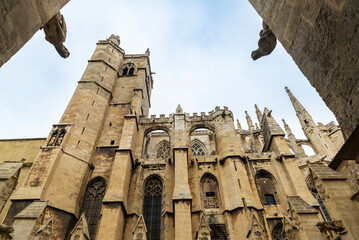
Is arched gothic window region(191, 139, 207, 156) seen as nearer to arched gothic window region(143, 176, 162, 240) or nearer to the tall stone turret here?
arched gothic window region(143, 176, 162, 240)

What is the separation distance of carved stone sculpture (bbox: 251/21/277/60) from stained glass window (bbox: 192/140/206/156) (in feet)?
68.5

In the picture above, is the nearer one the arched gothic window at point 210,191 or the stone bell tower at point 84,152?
the stone bell tower at point 84,152

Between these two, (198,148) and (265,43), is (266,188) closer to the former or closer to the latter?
(198,148)

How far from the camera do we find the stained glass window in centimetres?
2497

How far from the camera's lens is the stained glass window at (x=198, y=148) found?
25.0 meters

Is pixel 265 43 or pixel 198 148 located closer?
pixel 265 43

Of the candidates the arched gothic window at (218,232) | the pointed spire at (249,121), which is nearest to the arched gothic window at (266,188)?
the arched gothic window at (218,232)

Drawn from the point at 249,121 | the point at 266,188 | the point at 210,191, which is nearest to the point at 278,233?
the point at 266,188

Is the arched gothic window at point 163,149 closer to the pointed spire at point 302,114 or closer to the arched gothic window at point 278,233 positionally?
the arched gothic window at point 278,233

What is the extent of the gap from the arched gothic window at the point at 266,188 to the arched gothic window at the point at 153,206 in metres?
6.44

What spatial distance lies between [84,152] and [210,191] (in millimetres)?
8808

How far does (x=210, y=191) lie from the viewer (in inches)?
569

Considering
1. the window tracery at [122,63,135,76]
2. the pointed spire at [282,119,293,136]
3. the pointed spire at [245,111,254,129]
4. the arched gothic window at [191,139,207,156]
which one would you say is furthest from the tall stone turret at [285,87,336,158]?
the window tracery at [122,63,135,76]

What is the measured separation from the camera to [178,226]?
11328 mm
